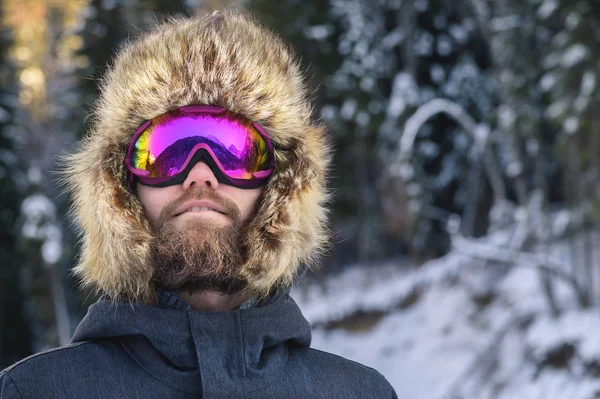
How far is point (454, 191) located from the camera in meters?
19.2

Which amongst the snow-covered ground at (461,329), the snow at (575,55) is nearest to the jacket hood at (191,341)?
the snow-covered ground at (461,329)

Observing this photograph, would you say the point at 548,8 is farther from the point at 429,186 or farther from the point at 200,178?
the point at 200,178

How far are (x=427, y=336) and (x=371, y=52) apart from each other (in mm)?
7050

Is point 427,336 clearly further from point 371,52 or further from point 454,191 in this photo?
point 371,52

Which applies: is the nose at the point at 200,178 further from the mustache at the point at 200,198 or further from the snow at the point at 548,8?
the snow at the point at 548,8

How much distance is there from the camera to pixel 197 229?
2.57 meters

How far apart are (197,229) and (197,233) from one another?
1 cm

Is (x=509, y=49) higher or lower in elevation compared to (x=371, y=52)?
lower

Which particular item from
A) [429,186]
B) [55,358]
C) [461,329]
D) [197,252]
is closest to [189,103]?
[197,252]

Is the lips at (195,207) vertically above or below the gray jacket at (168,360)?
above

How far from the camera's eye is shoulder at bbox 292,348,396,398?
8.73ft

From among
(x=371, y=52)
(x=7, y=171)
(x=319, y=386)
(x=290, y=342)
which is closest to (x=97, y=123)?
(x=290, y=342)

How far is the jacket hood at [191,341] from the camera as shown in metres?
2.38

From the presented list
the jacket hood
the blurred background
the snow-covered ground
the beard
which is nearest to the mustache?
the beard
